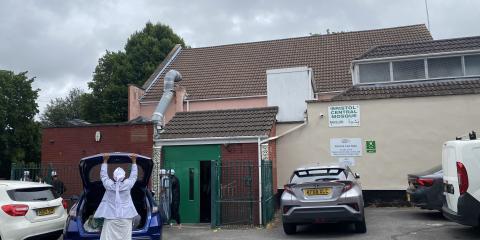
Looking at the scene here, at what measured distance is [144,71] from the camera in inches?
1367

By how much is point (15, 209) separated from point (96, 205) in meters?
1.63

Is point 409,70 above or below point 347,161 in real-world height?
above

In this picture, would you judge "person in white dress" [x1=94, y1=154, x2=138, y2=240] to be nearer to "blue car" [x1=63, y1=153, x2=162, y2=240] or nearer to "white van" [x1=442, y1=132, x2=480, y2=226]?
"blue car" [x1=63, y1=153, x2=162, y2=240]

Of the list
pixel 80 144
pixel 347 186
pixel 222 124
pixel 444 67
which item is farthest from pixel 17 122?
pixel 347 186

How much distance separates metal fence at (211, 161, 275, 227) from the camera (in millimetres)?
12320

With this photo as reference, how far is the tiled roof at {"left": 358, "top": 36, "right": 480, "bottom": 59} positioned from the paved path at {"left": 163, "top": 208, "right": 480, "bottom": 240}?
7231 millimetres

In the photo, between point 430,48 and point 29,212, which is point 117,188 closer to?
point 29,212

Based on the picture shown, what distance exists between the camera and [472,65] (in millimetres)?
16953

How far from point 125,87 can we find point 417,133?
24.4 m

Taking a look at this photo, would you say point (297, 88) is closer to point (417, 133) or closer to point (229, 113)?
point (229, 113)

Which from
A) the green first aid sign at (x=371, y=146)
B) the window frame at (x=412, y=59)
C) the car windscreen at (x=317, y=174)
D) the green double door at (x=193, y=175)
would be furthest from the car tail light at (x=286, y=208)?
the window frame at (x=412, y=59)

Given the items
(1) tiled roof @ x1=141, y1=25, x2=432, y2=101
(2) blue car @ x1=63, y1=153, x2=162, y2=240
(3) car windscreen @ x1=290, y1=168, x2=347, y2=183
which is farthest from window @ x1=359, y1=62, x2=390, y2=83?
(2) blue car @ x1=63, y1=153, x2=162, y2=240

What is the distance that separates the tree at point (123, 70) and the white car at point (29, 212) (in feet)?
82.4

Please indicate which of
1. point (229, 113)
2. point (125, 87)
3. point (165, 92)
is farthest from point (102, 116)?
point (229, 113)
